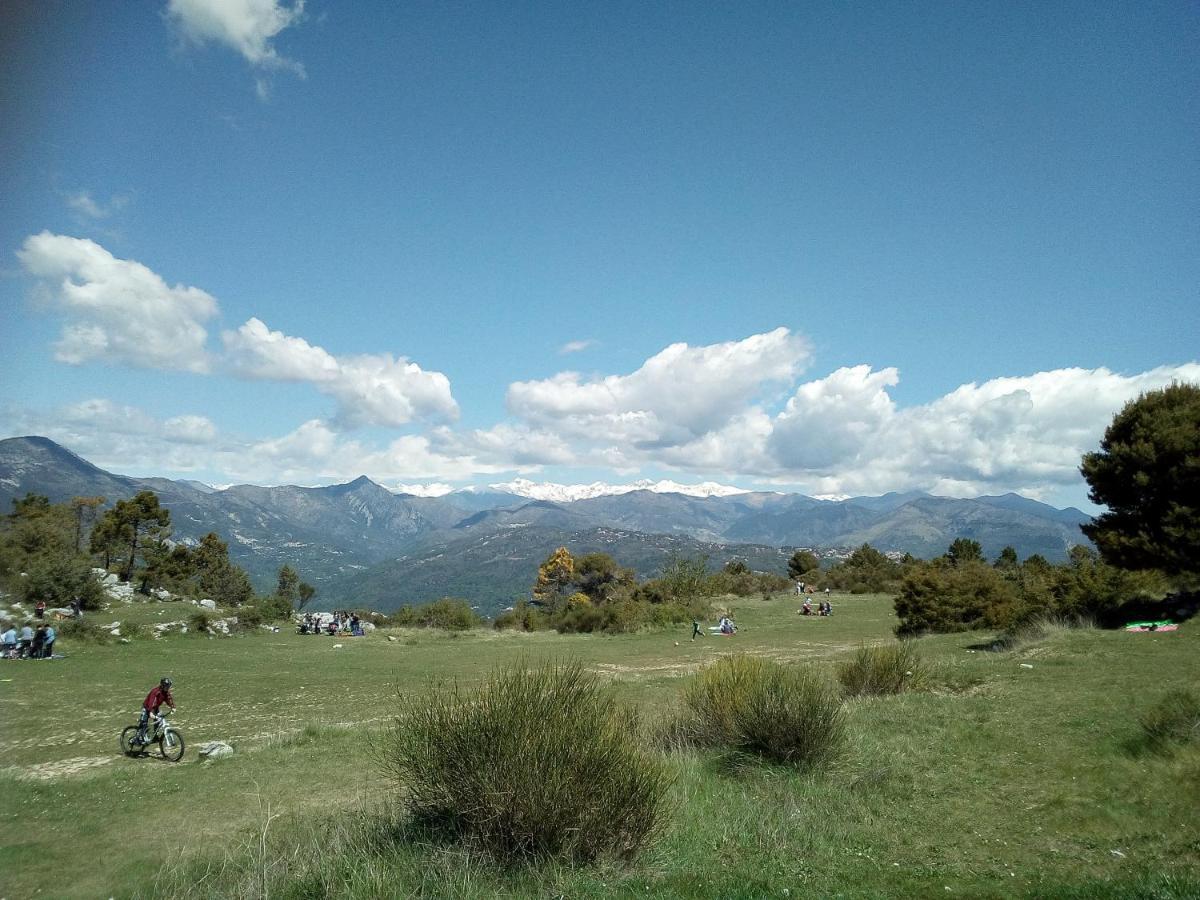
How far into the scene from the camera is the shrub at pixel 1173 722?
31.6 feet

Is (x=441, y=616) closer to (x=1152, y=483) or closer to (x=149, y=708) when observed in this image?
(x=149, y=708)

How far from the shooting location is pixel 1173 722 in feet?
32.7

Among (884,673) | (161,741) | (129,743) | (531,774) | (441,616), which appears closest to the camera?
(531,774)

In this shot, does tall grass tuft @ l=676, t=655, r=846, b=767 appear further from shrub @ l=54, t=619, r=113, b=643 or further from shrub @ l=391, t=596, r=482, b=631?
shrub @ l=391, t=596, r=482, b=631

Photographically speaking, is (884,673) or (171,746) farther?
(884,673)

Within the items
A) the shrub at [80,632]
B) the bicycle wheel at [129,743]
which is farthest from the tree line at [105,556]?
the bicycle wheel at [129,743]

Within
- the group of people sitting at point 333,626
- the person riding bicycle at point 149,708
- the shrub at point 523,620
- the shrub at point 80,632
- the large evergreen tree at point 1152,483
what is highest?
the large evergreen tree at point 1152,483

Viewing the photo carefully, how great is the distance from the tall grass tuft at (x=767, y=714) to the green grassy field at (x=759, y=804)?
0.49 metres

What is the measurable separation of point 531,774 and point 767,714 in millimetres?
5637

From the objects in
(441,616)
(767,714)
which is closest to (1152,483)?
(767,714)

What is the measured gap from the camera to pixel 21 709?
62.1 feet

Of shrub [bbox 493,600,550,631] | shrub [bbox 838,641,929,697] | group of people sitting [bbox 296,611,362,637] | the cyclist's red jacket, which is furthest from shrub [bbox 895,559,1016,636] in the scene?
group of people sitting [bbox 296,611,362,637]

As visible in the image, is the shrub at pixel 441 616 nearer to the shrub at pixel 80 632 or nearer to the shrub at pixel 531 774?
the shrub at pixel 80 632

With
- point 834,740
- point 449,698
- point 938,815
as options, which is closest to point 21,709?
point 449,698
